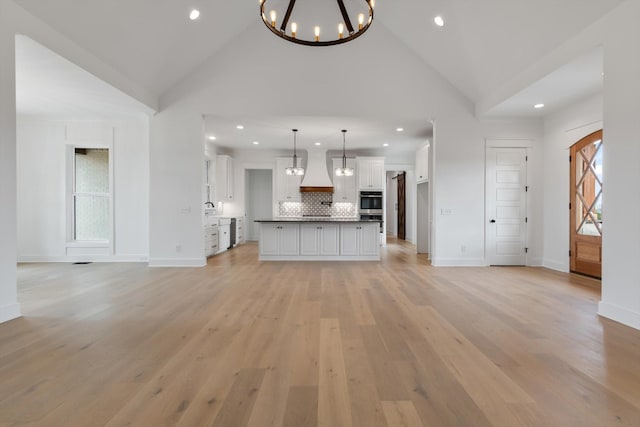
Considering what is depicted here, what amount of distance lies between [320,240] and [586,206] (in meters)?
4.63

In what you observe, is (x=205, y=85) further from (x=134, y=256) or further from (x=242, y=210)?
(x=242, y=210)

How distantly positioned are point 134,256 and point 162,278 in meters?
2.04

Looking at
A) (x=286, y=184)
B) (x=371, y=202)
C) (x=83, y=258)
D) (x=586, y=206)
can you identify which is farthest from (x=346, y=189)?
(x=83, y=258)

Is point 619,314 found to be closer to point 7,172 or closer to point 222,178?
point 7,172

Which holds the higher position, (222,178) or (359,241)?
(222,178)

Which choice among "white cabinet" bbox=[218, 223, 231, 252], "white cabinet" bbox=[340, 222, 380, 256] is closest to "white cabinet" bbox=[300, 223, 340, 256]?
"white cabinet" bbox=[340, 222, 380, 256]

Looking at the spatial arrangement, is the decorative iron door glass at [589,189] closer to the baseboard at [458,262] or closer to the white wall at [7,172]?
the baseboard at [458,262]

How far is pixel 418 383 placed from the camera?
1.78m

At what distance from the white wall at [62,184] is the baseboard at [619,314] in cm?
705

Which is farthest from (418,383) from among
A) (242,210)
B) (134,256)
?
(242,210)

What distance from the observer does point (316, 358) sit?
6.88 feet

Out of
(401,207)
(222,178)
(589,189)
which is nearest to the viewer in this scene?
(589,189)

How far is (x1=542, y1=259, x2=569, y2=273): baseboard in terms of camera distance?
528 centimetres

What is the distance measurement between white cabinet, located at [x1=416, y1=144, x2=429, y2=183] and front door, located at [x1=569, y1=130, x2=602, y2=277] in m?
2.60
